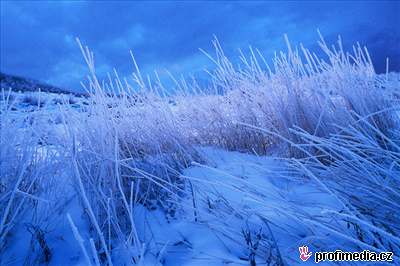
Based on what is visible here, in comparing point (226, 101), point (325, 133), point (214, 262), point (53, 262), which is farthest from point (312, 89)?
point (53, 262)

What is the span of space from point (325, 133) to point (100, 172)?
123 centimetres

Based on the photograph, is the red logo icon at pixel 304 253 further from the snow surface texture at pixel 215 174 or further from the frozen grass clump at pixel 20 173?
the frozen grass clump at pixel 20 173

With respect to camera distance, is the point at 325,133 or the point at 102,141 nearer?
the point at 102,141

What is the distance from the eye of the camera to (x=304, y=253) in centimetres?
115

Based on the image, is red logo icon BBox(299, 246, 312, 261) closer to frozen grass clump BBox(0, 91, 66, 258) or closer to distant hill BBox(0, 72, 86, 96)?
frozen grass clump BBox(0, 91, 66, 258)

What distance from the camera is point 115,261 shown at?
50.7 inches

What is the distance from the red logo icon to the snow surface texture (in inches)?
0.9

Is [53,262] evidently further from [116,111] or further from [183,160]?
[116,111]

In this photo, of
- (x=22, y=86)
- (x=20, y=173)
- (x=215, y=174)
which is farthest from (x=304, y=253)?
(x=22, y=86)

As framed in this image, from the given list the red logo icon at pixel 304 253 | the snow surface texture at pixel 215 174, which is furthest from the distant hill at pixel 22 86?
the red logo icon at pixel 304 253

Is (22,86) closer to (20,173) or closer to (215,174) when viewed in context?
(20,173)

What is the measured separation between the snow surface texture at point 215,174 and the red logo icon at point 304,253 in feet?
0.08

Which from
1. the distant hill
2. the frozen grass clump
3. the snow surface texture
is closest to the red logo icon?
the snow surface texture

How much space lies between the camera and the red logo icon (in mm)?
1138
